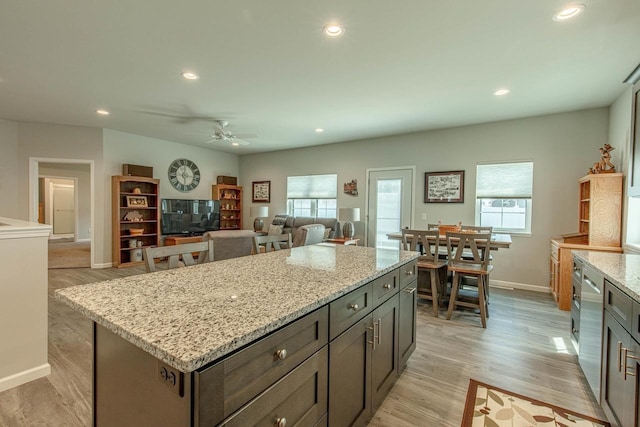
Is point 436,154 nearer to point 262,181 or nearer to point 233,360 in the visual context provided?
point 262,181

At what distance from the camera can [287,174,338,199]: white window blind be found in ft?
22.5

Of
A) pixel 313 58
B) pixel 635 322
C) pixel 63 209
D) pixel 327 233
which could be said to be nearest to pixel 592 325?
pixel 635 322

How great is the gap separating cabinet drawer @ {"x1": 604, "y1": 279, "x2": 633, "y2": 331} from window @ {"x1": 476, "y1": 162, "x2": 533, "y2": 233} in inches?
133

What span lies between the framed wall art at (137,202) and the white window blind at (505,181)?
6.59 metres

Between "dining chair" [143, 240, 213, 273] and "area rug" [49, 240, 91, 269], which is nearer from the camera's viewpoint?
"dining chair" [143, 240, 213, 273]

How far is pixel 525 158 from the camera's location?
4633 millimetres

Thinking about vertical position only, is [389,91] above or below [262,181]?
above

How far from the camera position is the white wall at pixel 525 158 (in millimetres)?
4316

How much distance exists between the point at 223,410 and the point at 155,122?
559 cm

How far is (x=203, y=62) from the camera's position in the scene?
301 cm

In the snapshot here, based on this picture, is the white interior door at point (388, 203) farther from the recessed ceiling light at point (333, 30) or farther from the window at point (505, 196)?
the recessed ceiling light at point (333, 30)

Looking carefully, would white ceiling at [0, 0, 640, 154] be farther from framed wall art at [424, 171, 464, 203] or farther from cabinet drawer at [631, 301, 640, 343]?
cabinet drawer at [631, 301, 640, 343]

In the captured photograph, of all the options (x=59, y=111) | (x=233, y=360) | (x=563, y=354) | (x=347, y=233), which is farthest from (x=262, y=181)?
(x=233, y=360)

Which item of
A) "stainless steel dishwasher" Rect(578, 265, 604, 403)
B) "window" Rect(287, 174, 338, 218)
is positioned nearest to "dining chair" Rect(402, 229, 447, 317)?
"stainless steel dishwasher" Rect(578, 265, 604, 403)
